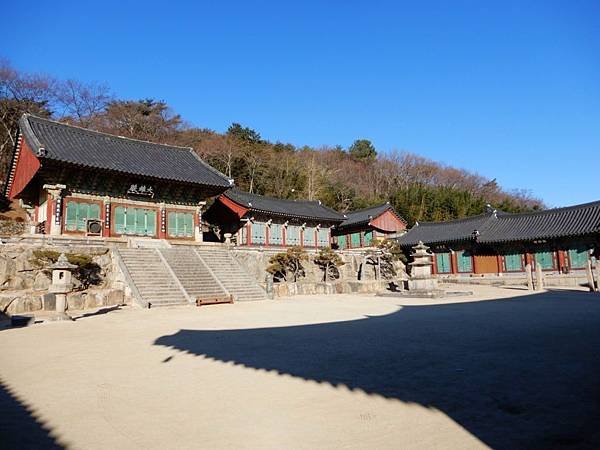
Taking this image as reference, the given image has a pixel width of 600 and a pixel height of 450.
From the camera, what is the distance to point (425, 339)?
8.10 metres

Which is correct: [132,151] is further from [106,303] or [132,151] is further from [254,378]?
[254,378]

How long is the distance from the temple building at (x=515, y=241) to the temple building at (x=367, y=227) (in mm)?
2058

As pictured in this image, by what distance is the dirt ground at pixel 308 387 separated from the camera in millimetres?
3768

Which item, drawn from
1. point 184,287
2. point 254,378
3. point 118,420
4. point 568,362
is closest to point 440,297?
point 184,287

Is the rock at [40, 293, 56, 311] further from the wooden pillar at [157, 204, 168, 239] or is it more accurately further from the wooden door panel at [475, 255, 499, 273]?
the wooden door panel at [475, 255, 499, 273]

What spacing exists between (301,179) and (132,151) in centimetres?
2446

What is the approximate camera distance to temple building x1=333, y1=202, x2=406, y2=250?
37.0 m

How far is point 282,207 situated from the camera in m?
33.0

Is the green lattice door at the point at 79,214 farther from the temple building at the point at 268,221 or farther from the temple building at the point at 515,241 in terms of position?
the temple building at the point at 515,241

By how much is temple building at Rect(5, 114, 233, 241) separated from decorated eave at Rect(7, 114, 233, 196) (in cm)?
5

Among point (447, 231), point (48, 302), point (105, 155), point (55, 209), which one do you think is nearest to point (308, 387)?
point (48, 302)

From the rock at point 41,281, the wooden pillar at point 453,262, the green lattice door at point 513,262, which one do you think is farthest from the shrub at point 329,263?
the rock at point 41,281

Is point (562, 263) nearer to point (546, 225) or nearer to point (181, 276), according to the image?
point (546, 225)

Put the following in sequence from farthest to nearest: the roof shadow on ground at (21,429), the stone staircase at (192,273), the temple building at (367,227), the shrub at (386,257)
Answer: the temple building at (367,227) → the shrub at (386,257) → the stone staircase at (192,273) → the roof shadow on ground at (21,429)
